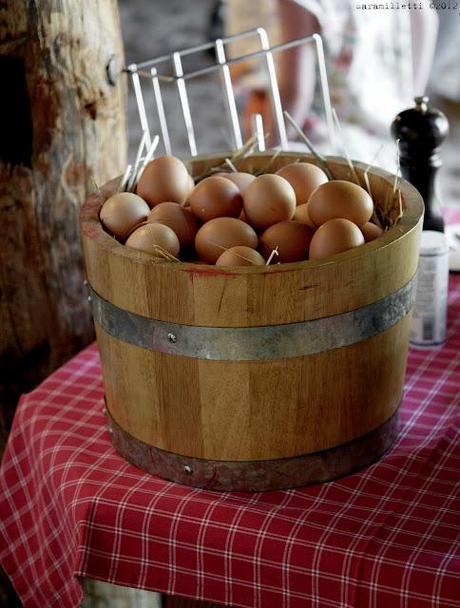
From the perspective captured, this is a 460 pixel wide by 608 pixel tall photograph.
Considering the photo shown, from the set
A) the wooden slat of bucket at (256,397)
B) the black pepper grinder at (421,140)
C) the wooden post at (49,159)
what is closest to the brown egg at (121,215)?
the wooden slat of bucket at (256,397)

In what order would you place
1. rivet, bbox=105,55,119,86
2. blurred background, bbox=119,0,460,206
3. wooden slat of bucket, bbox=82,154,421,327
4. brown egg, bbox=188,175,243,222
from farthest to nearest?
1. blurred background, bbox=119,0,460,206
2. rivet, bbox=105,55,119,86
3. brown egg, bbox=188,175,243,222
4. wooden slat of bucket, bbox=82,154,421,327

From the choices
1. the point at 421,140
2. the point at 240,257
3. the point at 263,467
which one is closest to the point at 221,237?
the point at 240,257

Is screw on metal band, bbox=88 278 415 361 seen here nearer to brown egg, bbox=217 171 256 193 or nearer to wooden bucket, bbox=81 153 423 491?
wooden bucket, bbox=81 153 423 491

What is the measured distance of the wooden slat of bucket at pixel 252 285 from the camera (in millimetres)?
1104

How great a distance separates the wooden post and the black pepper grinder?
0.54 meters

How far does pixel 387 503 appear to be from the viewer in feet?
4.01

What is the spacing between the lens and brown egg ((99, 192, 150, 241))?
1305 millimetres

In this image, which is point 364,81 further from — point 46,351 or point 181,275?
point 181,275

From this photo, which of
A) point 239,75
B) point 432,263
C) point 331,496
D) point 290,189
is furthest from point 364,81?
point 331,496

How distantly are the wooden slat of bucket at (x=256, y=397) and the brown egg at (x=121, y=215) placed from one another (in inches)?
5.6

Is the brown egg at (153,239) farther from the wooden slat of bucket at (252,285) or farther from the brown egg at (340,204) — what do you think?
the brown egg at (340,204)

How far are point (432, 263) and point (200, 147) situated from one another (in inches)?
144

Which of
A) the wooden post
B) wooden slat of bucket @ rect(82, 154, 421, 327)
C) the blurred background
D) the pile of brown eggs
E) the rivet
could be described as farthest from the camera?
the blurred background

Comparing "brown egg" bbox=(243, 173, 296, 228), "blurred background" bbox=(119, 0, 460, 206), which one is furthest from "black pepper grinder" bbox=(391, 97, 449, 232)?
"brown egg" bbox=(243, 173, 296, 228)
